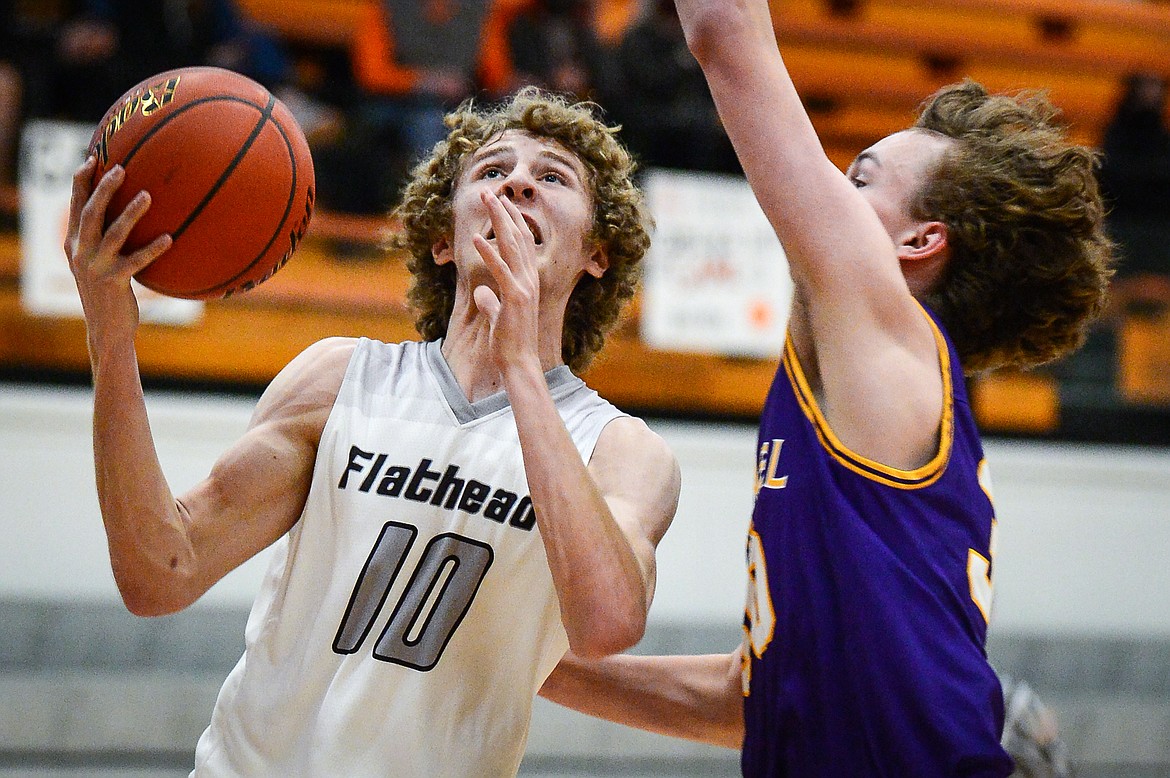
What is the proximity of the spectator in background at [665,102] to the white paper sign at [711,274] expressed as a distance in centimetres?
12

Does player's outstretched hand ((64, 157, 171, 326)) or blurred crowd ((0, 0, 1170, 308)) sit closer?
player's outstretched hand ((64, 157, 171, 326))

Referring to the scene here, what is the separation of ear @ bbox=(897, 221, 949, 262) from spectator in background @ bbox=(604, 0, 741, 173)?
16.3ft

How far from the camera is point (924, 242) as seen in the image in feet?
6.77

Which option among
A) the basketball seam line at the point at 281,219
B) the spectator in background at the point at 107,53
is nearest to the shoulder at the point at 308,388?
the basketball seam line at the point at 281,219

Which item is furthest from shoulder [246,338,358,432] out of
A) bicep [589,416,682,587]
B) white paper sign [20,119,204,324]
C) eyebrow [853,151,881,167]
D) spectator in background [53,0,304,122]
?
spectator in background [53,0,304,122]

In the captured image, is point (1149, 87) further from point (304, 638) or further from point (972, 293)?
point (304, 638)

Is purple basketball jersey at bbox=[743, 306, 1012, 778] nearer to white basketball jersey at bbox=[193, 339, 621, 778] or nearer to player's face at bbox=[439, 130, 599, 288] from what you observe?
white basketball jersey at bbox=[193, 339, 621, 778]

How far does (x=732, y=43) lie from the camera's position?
1795 mm

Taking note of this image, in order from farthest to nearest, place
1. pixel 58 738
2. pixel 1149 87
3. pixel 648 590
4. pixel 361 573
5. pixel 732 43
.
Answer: pixel 1149 87
pixel 58 738
pixel 361 573
pixel 648 590
pixel 732 43

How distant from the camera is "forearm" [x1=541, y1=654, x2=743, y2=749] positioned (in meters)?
2.45

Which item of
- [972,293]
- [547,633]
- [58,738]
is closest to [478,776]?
[547,633]

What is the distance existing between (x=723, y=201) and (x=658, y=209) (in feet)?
1.33

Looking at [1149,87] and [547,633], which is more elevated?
[1149,87]

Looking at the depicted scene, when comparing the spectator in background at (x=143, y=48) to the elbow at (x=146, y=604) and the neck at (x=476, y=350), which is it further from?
the elbow at (x=146, y=604)
